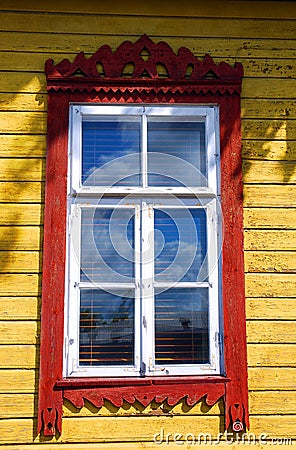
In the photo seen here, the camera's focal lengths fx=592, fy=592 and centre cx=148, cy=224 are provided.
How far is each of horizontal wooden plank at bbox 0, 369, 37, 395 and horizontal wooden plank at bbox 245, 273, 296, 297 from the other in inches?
49.9

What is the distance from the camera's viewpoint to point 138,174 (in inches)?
135

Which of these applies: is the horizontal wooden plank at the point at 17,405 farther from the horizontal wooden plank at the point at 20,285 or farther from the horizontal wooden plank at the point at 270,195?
the horizontal wooden plank at the point at 270,195

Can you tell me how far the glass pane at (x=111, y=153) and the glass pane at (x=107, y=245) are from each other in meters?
0.18

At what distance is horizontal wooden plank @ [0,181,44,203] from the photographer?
3.34m

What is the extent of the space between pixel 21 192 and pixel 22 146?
0.27 meters

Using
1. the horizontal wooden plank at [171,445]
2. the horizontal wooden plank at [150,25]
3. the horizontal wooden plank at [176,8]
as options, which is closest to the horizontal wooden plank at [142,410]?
the horizontal wooden plank at [171,445]

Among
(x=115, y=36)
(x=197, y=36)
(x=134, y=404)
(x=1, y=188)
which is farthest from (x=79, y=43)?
(x=134, y=404)

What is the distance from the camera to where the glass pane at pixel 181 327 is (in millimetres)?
3254

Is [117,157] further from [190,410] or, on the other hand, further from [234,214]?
[190,410]

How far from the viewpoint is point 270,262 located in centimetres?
335

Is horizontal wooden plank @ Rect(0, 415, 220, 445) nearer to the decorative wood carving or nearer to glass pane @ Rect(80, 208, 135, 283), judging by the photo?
the decorative wood carving

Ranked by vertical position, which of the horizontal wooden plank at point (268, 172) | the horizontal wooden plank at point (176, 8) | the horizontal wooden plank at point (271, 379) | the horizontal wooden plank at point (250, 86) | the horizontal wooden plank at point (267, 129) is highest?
the horizontal wooden plank at point (176, 8)

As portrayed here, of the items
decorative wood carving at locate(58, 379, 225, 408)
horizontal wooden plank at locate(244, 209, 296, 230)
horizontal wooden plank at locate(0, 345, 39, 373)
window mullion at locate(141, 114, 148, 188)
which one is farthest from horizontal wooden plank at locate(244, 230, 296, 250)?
horizontal wooden plank at locate(0, 345, 39, 373)

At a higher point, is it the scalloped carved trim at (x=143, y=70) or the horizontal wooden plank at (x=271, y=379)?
the scalloped carved trim at (x=143, y=70)
